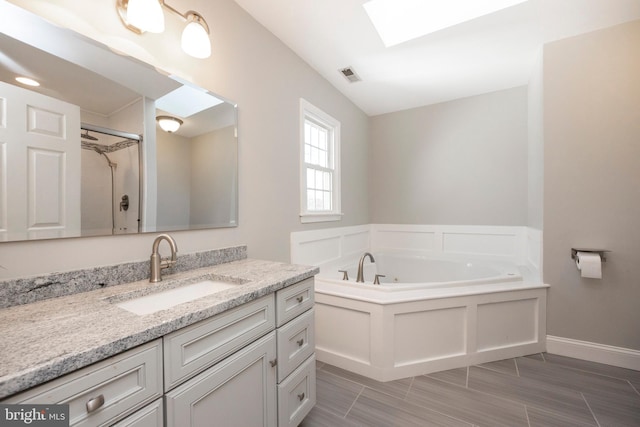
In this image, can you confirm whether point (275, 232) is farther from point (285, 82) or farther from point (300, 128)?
point (285, 82)

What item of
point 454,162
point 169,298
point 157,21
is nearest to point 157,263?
point 169,298

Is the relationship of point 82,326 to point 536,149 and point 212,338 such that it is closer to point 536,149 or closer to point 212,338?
point 212,338

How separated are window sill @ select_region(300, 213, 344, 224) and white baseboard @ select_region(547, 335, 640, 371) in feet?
6.87

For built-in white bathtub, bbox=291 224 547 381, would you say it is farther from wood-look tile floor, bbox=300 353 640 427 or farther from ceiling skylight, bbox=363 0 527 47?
ceiling skylight, bbox=363 0 527 47

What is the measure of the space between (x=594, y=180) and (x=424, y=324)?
67.3 inches

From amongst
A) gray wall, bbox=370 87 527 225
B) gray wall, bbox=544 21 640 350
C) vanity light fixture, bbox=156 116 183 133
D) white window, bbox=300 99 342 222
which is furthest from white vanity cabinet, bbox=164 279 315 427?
gray wall, bbox=370 87 527 225

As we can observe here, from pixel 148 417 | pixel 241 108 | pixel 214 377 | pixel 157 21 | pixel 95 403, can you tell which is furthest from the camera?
pixel 241 108

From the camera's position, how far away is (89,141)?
3.48 feet

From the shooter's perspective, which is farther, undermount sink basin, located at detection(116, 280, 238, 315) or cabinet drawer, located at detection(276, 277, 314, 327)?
cabinet drawer, located at detection(276, 277, 314, 327)

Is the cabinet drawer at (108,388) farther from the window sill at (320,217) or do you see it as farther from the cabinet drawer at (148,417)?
the window sill at (320,217)

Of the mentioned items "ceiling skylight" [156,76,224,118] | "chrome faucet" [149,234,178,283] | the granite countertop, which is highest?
"ceiling skylight" [156,76,224,118]

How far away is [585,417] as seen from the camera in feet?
4.83

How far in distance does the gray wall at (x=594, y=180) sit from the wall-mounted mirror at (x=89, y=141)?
8.73ft

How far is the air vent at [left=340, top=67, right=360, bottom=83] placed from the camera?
8.45 feet
